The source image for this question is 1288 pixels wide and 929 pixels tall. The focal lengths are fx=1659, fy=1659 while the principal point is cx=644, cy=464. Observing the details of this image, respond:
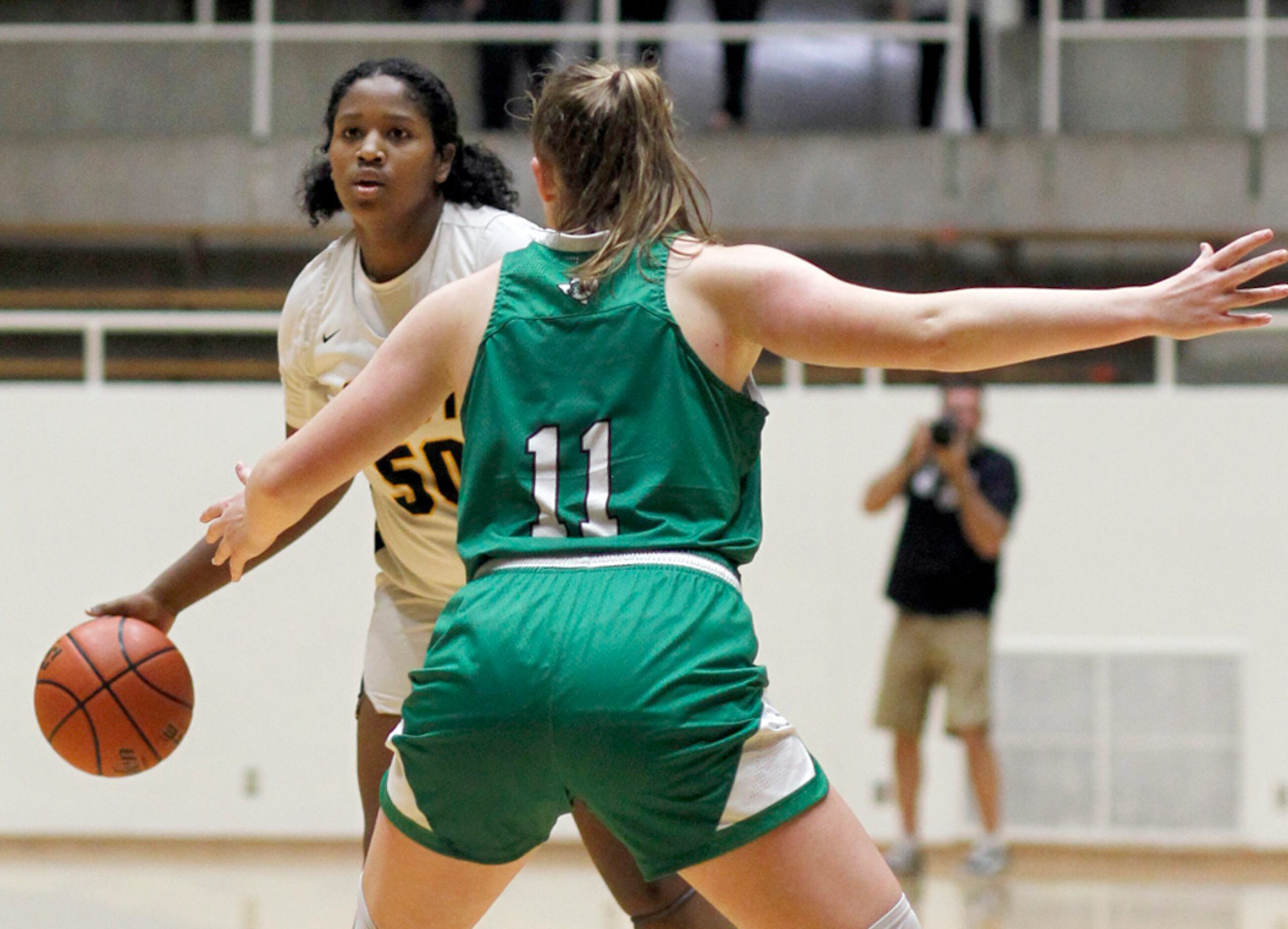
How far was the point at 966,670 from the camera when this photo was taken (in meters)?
6.48

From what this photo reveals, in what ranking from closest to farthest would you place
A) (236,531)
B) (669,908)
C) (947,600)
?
(236,531)
(669,908)
(947,600)

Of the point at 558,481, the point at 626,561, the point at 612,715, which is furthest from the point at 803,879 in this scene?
the point at 558,481

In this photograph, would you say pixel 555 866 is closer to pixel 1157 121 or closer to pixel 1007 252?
pixel 1007 252

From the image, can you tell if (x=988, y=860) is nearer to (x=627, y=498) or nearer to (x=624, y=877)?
(x=624, y=877)

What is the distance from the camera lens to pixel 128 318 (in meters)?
7.10

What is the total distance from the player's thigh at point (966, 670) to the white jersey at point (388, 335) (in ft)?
12.0

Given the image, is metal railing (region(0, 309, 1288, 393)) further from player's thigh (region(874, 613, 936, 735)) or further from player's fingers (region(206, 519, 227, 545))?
player's fingers (region(206, 519, 227, 545))

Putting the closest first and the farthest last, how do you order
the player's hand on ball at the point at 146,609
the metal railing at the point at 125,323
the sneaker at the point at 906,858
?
the player's hand on ball at the point at 146,609 → the sneaker at the point at 906,858 → the metal railing at the point at 125,323

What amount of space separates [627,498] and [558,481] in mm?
93

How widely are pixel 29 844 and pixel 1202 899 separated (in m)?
4.80

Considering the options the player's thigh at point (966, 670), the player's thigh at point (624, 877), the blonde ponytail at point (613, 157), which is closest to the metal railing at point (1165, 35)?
the player's thigh at point (966, 670)

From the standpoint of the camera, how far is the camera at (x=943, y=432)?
6.49m

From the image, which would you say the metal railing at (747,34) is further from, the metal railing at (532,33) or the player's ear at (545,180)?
the player's ear at (545,180)

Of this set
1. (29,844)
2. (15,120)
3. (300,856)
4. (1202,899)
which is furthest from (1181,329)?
(15,120)
